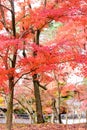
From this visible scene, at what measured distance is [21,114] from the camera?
38.4 metres

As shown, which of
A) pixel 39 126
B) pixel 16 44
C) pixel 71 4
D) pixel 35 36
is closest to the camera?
pixel 16 44

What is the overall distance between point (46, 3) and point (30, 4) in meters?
0.87

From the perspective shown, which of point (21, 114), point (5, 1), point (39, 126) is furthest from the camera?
point (21, 114)

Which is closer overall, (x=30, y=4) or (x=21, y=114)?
(x=30, y=4)

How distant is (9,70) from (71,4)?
382 centimetres

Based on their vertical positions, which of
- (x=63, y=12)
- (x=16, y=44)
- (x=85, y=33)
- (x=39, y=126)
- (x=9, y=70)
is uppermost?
(x=85, y=33)

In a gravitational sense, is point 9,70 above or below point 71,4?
below

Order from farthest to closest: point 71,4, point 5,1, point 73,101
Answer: point 73,101, point 5,1, point 71,4

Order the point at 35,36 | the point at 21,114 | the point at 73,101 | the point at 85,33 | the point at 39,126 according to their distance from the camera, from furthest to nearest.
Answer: the point at 21,114 → the point at 73,101 → the point at 85,33 → the point at 35,36 → the point at 39,126

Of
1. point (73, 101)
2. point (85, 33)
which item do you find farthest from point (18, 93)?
point (85, 33)

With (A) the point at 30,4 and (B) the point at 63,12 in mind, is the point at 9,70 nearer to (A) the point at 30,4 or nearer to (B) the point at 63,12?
(B) the point at 63,12

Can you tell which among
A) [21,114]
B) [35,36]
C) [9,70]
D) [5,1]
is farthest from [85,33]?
[21,114]

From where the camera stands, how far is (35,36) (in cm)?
1659

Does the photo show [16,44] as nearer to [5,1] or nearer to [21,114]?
[5,1]
